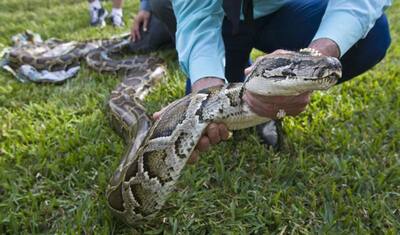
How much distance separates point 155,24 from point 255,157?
262 centimetres

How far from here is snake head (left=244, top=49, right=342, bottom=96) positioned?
6.29ft

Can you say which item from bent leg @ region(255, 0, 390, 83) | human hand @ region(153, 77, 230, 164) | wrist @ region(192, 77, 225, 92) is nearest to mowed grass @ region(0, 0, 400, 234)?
human hand @ region(153, 77, 230, 164)

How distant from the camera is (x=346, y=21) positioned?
2.52 meters

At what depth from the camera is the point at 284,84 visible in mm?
2039

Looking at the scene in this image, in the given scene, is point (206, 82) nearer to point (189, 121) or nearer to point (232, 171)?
point (189, 121)

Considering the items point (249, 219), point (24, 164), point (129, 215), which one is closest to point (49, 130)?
point (24, 164)

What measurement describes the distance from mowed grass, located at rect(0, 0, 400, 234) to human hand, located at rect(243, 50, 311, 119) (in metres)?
0.72

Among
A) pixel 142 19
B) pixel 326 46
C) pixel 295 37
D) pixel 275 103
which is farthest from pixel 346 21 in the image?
pixel 142 19

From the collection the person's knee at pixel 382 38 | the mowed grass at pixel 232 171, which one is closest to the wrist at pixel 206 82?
the mowed grass at pixel 232 171

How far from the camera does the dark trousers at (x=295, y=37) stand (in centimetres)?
313

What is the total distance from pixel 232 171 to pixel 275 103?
1.09 m

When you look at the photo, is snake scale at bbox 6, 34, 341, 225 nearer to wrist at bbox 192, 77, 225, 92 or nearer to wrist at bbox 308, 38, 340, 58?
wrist at bbox 192, 77, 225, 92

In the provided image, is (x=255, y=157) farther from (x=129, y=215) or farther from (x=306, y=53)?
(x=306, y=53)

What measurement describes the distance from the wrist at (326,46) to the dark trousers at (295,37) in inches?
27.5
